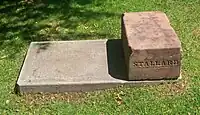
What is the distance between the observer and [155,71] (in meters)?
4.95

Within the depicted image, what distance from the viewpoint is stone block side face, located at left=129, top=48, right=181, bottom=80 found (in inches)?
189

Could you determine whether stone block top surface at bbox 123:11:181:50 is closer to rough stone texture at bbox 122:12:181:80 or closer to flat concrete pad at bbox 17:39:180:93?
rough stone texture at bbox 122:12:181:80

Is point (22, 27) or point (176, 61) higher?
point (176, 61)

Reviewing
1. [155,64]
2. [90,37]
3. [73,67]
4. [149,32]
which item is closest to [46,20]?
[90,37]

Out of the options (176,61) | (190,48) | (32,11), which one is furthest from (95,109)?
(32,11)

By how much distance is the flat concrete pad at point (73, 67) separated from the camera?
16.4 ft

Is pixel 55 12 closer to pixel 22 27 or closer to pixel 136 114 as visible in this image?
pixel 22 27

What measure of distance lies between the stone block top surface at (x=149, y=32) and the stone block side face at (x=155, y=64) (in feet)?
0.23

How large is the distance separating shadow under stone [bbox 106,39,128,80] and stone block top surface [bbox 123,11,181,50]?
42cm

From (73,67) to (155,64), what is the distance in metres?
1.08

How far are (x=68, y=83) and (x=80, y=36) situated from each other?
1.64 metres

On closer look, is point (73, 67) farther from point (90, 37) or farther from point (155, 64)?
point (90, 37)

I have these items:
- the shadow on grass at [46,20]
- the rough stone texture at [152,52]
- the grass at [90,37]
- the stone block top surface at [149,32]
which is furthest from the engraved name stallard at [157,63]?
the shadow on grass at [46,20]

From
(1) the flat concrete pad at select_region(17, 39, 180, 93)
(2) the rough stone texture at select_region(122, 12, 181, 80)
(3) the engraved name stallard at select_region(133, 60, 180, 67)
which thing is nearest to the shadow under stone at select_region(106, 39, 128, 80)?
(1) the flat concrete pad at select_region(17, 39, 180, 93)
